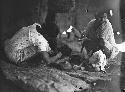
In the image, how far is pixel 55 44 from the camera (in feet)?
9.11

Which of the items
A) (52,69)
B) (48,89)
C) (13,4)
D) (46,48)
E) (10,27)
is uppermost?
(13,4)

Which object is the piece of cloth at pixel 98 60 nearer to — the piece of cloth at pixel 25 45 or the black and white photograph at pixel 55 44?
the black and white photograph at pixel 55 44

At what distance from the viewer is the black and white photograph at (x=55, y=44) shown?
107 inches

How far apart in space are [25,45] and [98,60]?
72 centimetres

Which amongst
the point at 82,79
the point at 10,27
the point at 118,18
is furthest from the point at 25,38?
the point at 118,18

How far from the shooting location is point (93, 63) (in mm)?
2869

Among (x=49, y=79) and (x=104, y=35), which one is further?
(x=104, y=35)

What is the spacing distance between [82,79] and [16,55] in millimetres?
665

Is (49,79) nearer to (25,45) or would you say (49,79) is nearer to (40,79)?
(40,79)

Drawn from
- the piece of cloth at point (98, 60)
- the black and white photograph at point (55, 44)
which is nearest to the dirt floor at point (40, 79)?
the black and white photograph at point (55, 44)

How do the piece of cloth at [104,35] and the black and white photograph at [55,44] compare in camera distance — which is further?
the piece of cloth at [104,35]

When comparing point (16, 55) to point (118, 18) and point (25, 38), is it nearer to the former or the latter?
point (25, 38)

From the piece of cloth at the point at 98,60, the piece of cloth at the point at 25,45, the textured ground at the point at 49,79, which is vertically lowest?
the textured ground at the point at 49,79

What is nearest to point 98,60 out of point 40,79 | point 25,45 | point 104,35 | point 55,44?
point 104,35
